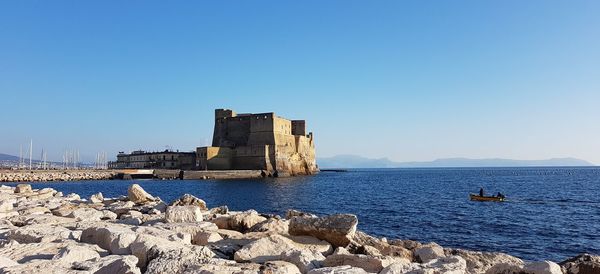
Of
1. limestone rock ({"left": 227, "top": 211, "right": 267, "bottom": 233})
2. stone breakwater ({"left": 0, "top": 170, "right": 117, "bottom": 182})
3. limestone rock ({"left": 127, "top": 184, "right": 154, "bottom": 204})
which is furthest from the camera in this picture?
stone breakwater ({"left": 0, "top": 170, "right": 117, "bottom": 182})

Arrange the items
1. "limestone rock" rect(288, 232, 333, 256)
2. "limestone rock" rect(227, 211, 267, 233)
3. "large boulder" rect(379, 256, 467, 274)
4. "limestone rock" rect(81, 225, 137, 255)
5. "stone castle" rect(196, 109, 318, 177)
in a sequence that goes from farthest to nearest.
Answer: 1. "stone castle" rect(196, 109, 318, 177)
2. "limestone rock" rect(227, 211, 267, 233)
3. "limestone rock" rect(288, 232, 333, 256)
4. "limestone rock" rect(81, 225, 137, 255)
5. "large boulder" rect(379, 256, 467, 274)

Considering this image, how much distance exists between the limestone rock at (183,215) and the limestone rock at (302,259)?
3.17 m

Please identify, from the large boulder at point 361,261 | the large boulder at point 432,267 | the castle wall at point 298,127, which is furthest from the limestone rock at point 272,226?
the castle wall at point 298,127

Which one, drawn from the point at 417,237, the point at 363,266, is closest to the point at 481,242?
the point at 417,237

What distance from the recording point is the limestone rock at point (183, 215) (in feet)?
24.9

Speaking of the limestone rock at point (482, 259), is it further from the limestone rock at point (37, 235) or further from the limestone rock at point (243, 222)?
the limestone rock at point (37, 235)

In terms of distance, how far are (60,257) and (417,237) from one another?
472 inches

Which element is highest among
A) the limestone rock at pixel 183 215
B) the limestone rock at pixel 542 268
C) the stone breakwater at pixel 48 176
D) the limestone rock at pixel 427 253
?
the stone breakwater at pixel 48 176

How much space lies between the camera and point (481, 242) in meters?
13.8

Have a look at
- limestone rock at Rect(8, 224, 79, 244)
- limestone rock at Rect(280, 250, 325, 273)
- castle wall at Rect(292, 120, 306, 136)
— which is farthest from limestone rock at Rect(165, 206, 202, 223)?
castle wall at Rect(292, 120, 306, 136)

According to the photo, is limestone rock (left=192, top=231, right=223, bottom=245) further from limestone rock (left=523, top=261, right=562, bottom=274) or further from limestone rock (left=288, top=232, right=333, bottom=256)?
limestone rock (left=523, top=261, right=562, bottom=274)

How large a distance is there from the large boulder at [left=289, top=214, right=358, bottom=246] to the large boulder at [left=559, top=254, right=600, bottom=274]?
249 centimetres

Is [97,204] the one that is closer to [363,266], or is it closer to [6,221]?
[6,221]

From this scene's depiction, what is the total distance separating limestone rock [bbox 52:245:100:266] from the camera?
421 cm
